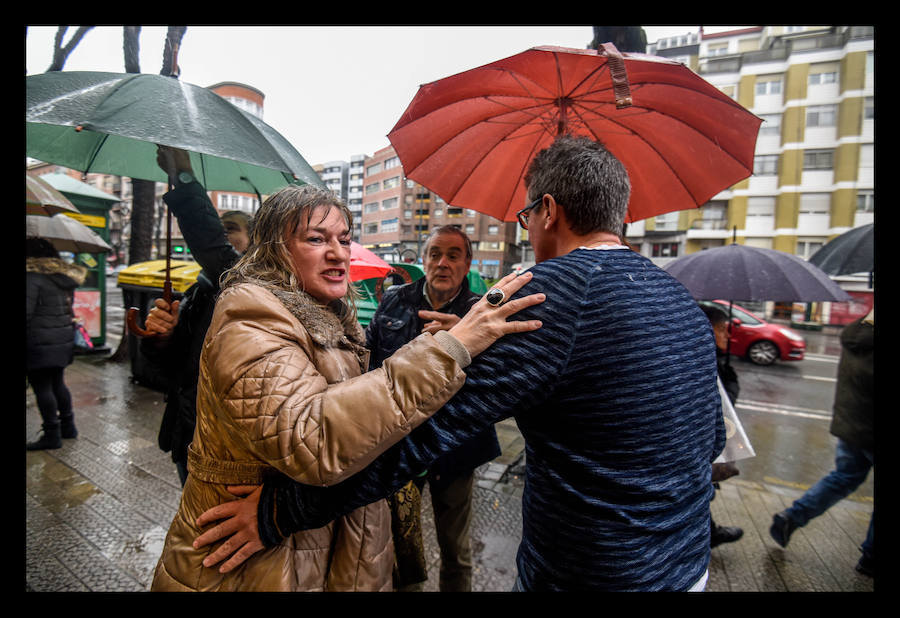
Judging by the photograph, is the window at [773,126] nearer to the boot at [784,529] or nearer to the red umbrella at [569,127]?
the boot at [784,529]

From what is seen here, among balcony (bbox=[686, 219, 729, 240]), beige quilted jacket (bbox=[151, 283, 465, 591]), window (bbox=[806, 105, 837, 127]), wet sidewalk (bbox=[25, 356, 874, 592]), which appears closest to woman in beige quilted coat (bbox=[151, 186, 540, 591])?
beige quilted jacket (bbox=[151, 283, 465, 591])

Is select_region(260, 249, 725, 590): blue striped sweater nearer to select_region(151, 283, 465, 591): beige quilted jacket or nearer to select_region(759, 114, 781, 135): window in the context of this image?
select_region(151, 283, 465, 591): beige quilted jacket

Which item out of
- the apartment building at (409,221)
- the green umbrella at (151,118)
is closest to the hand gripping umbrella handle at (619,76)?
the green umbrella at (151,118)

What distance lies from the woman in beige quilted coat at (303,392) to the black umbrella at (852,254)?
4745mm

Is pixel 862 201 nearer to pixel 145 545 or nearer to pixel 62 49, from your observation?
pixel 145 545

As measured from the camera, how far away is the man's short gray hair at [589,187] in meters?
1.30

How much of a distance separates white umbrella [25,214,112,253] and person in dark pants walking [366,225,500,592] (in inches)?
218

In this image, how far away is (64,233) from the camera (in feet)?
19.5

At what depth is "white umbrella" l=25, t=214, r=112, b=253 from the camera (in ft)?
18.4
